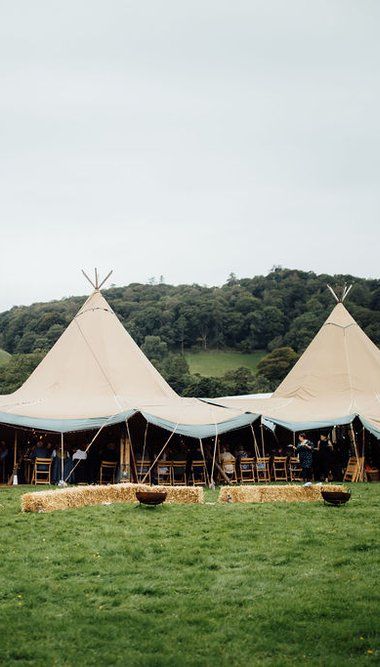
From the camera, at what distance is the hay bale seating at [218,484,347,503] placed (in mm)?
14797

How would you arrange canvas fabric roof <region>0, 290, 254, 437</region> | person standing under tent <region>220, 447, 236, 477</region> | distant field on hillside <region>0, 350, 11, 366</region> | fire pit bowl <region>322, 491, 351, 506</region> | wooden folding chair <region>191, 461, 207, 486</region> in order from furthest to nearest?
distant field on hillside <region>0, 350, 11, 366</region> < person standing under tent <region>220, 447, 236, 477</region> < wooden folding chair <region>191, 461, 207, 486</region> < canvas fabric roof <region>0, 290, 254, 437</region> < fire pit bowl <region>322, 491, 351, 506</region>

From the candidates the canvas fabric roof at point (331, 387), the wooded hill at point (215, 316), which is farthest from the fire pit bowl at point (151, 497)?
the wooded hill at point (215, 316)

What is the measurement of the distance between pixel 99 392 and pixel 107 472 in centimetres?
272

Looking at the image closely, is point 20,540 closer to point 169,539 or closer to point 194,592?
point 169,539

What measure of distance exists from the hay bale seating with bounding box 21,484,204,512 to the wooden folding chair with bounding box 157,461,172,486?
5195mm

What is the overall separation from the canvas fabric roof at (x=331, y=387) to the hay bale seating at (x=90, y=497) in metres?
7.42

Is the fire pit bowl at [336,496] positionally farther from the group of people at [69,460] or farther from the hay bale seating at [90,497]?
the group of people at [69,460]

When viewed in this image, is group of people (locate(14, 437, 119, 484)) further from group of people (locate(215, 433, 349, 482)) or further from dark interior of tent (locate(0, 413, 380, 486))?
group of people (locate(215, 433, 349, 482))

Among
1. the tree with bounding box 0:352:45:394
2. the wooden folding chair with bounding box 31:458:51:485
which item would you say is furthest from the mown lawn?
the tree with bounding box 0:352:45:394

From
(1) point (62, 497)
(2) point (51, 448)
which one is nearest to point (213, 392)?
(2) point (51, 448)

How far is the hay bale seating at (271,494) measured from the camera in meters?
14.8

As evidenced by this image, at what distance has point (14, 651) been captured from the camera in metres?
6.14

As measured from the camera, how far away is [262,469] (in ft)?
71.6

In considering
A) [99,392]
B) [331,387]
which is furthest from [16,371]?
[331,387]
